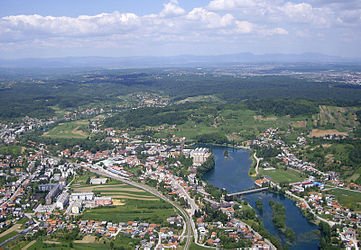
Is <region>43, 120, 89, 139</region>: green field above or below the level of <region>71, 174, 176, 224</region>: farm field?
above

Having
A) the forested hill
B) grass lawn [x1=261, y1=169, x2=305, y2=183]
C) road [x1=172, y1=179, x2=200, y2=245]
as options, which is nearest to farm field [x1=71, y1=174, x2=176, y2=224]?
road [x1=172, y1=179, x2=200, y2=245]

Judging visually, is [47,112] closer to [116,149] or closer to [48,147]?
[48,147]

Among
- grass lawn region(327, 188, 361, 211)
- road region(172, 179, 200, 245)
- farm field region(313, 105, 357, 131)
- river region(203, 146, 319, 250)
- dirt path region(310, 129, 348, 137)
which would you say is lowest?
river region(203, 146, 319, 250)

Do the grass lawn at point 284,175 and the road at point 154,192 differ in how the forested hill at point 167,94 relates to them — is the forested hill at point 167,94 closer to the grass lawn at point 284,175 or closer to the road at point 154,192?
the grass lawn at point 284,175

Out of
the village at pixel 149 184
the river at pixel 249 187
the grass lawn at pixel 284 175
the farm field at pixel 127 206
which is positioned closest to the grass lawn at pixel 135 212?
the farm field at pixel 127 206

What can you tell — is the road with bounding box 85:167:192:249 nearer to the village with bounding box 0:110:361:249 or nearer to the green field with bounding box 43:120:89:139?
the village with bounding box 0:110:361:249

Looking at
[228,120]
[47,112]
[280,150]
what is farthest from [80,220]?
[47,112]
